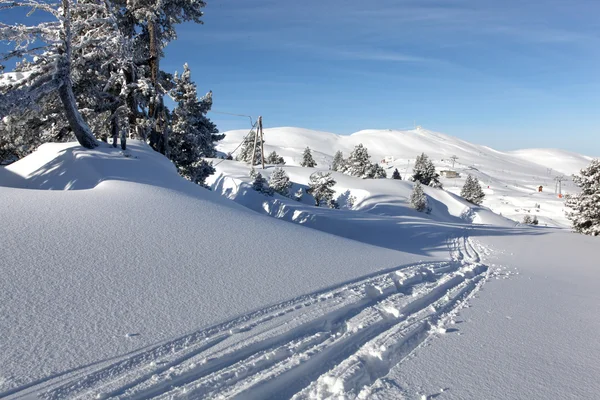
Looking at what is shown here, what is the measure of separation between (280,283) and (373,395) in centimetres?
212

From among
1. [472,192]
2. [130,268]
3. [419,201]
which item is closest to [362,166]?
[419,201]

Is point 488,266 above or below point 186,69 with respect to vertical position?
below

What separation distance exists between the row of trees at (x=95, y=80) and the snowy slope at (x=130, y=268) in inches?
160

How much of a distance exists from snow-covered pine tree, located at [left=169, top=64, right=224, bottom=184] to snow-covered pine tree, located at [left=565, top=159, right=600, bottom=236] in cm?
1874

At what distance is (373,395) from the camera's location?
2.77 metres

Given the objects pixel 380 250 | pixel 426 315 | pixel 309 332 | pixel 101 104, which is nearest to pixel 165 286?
pixel 309 332

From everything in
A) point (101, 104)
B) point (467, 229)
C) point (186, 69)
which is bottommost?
point (467, 229)

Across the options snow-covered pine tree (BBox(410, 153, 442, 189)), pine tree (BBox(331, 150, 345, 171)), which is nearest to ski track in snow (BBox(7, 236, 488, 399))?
snow-covered pine tree (BBox(410, 153, 442, 189))

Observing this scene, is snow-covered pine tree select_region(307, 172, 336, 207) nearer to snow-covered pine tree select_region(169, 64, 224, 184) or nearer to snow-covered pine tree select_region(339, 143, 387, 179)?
snow-covered pine tree select_region(169, 64, 224, 184)

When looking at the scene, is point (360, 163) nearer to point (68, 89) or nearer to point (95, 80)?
point (95, 80)

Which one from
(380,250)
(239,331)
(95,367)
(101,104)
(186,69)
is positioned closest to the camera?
(95,367)

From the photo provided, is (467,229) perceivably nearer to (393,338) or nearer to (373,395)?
(393,338)

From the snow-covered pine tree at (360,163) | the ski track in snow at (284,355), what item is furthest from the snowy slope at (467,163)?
the ski track in snow at (284,355)

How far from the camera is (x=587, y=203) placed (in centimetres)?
1636
